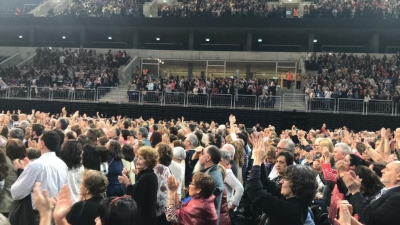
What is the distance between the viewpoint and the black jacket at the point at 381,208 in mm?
3439

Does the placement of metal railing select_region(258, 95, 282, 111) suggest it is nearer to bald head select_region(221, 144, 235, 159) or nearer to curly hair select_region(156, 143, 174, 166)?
bald head select_region(221, 144, 235, 159)

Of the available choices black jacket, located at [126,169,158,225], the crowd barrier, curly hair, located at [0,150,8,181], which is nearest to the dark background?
the crowd barrier

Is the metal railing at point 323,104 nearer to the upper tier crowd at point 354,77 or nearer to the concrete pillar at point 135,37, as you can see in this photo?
the upper tier crowd at point 354,77

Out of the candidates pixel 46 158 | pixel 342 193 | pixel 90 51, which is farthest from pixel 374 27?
pixel 46 158

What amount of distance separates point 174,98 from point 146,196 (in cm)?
1840

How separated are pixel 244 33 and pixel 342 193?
2896 cm

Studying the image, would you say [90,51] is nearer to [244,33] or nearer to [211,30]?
[211,30]

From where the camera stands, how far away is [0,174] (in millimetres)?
4352

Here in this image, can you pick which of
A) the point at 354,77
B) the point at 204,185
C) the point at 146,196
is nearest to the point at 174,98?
the point at 354,77

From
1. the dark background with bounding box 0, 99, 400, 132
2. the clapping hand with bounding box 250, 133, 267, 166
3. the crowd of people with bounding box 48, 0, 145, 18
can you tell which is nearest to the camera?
the clapping hand with bounding box 250, 133, 267, 166

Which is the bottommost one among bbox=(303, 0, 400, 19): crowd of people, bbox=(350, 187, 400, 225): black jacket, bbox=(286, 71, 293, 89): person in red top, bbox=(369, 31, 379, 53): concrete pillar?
bbox=(350, 187, 400, 225): black jacket

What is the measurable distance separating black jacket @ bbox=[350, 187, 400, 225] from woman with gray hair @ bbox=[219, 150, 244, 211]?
217 centimetres

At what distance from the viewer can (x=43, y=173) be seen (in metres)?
4.41

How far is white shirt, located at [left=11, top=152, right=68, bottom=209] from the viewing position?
4309 millimetres
